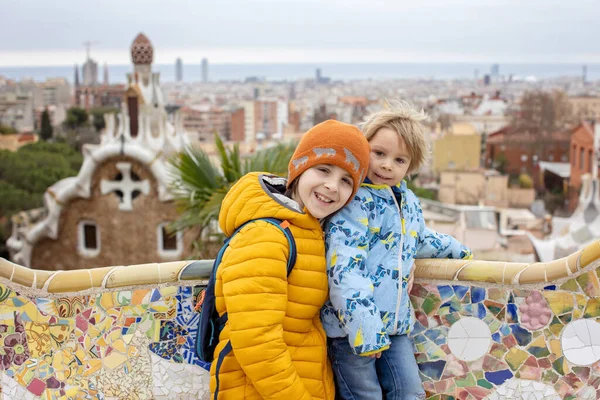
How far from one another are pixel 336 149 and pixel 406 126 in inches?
12.8

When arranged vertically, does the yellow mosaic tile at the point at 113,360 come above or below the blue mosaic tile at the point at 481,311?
below

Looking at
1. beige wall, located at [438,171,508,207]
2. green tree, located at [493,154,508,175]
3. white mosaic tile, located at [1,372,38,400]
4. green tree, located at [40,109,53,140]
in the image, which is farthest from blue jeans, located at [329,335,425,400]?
green tree, located at [40,109,53,140]

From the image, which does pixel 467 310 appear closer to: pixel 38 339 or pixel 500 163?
pixel 38 339

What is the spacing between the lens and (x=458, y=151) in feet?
150

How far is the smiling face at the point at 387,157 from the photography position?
8.57 feet

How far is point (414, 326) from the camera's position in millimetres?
2877

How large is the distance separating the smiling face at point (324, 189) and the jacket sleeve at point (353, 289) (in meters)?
0.08

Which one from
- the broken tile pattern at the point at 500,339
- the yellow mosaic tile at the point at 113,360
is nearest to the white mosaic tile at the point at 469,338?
the broken tile pattern at the point at 500,339

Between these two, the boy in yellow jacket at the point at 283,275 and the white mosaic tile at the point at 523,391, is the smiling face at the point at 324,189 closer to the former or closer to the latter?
the boy in yellow jacket at the point at 283,275

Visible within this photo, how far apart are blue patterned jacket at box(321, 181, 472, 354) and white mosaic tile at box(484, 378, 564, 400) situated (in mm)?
452

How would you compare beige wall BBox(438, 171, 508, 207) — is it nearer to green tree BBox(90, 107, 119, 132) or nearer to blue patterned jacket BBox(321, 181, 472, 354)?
green tree BBox(90, 107, 119, 132)

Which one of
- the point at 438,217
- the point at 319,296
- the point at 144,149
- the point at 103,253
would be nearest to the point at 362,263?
the point at 319,296

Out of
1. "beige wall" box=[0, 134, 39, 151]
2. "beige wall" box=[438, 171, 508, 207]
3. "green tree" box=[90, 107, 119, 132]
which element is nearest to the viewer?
"beige wall" box=[438, 171, 508, 207]

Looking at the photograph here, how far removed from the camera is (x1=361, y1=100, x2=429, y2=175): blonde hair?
8.59ft
